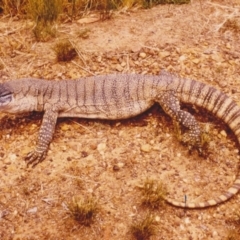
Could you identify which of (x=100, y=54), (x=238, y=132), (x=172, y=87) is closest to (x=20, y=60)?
(x=100, y=54)

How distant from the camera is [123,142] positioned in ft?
17.0

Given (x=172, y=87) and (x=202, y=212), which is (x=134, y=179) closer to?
(x=202, y=212)

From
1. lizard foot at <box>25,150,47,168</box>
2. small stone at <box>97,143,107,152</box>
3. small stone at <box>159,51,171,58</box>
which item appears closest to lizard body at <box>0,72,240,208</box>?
lizard foot at <box>25,150,47,168</box>

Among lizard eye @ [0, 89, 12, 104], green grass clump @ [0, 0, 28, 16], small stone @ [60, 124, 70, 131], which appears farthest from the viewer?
green grass clump @ [0, 0, 28, 16]

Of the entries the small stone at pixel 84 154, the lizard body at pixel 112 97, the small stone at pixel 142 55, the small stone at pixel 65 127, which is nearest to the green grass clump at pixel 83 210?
the small stone at pixel 84 154

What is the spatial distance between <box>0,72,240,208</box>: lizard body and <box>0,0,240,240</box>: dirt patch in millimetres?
185

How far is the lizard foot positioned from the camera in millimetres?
4973

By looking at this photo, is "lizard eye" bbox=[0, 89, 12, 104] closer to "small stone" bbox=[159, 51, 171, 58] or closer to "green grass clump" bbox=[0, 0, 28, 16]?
"small stone" bbox=[159, 51, 171, 58]

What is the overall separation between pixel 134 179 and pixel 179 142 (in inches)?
28.3

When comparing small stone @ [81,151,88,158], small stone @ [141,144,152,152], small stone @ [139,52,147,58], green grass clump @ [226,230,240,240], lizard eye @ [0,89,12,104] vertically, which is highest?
small stone @ [139,52,147,58]

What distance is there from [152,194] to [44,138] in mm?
1403

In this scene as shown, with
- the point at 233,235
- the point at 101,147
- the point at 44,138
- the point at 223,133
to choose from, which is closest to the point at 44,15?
the point at 44,138

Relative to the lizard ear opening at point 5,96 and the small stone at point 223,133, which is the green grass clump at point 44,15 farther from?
the small stone at point 223,133

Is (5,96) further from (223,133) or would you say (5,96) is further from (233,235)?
(233,235)
